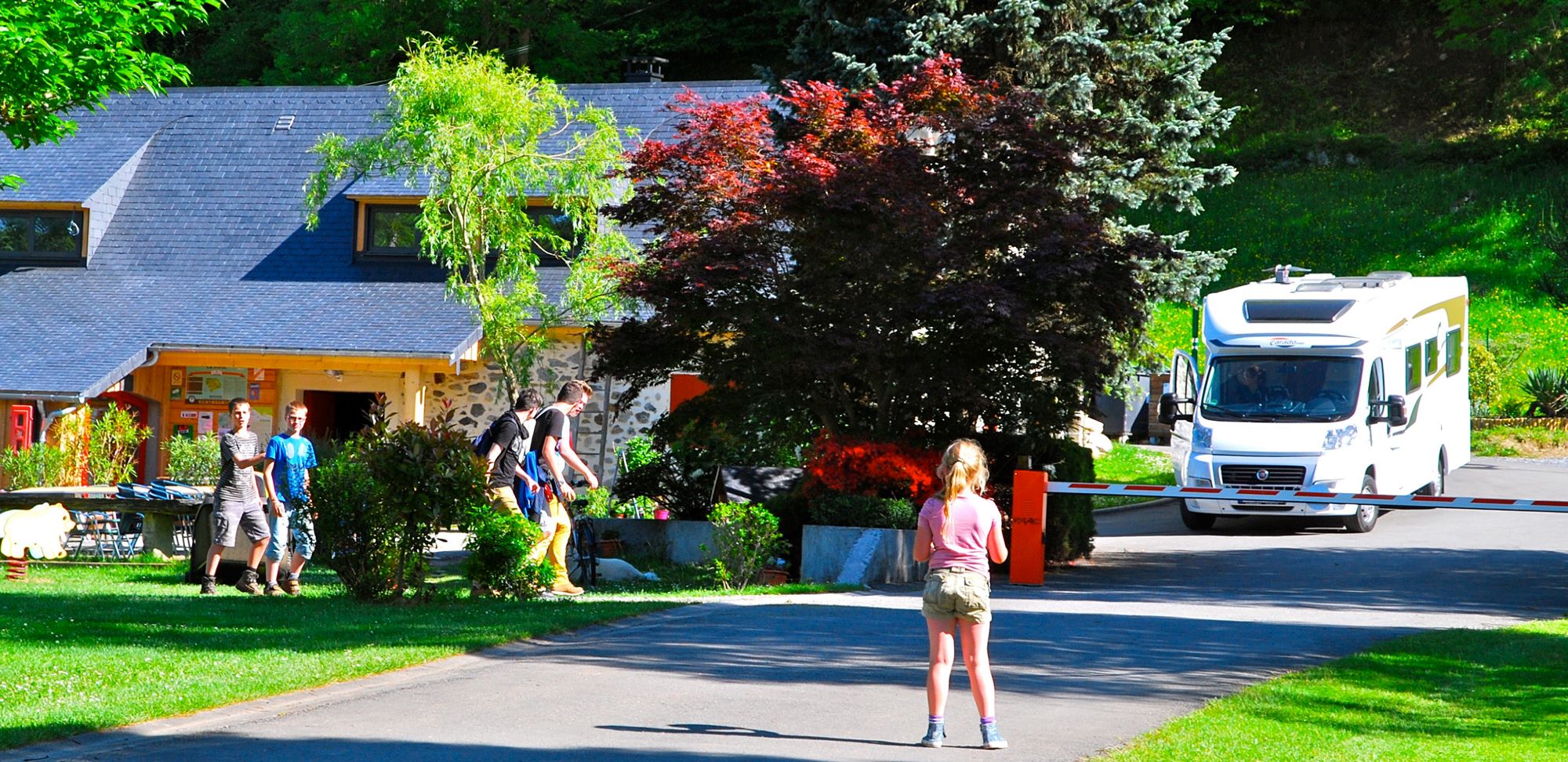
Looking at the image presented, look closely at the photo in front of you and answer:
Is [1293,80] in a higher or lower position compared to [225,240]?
higher

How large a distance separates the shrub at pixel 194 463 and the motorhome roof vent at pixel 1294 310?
14.6 meters

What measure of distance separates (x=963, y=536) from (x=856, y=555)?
24.2 feet

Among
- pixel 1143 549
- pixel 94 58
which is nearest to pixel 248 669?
pixel 94 58

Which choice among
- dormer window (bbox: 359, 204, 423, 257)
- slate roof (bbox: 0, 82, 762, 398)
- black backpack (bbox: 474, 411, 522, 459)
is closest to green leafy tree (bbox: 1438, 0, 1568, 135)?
slate roof (bbox: 0, 82, 762, 398)

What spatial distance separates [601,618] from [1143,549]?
30.2 ft

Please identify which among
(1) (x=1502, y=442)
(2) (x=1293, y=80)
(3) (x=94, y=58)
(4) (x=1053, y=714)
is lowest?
(4) (x=1053, y=714)

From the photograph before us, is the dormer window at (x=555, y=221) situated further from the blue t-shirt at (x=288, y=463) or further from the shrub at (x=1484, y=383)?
the shrub at (x=1484, y=383)

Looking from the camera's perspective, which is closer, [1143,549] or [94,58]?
[94,58]

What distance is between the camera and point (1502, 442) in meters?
29.9

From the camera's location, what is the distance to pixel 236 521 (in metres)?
13.1

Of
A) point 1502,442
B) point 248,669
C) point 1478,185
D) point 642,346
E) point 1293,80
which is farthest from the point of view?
point 1293,80

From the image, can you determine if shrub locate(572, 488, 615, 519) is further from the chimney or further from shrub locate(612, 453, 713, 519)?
the chimney

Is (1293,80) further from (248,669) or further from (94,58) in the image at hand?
(248,669)

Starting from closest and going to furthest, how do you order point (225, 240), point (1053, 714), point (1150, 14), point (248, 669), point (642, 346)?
point (1053, 714)
point (248, 669)
point (642, 346)
point (1150, 14)
point (225, 240)
